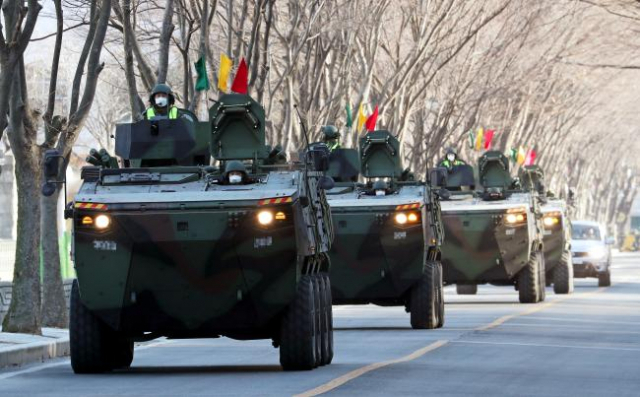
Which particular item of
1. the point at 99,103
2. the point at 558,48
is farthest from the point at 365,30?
the point at 99,103

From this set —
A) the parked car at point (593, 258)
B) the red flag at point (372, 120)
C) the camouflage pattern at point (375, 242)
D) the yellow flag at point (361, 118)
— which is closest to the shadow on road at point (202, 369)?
the camouflage pattern at point (375, 242)

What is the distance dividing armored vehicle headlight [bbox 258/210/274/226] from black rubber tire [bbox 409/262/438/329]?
8.11 m

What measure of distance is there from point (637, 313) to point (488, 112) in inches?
1133

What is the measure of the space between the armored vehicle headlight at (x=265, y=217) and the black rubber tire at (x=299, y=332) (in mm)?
739

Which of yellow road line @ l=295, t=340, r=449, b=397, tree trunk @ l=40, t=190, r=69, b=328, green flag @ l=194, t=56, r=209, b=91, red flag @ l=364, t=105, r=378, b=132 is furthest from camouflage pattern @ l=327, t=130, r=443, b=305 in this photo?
red flag @ l=364, t=105, r=378, b=132

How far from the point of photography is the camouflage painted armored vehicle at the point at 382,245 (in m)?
22.5

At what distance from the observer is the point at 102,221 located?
1508 cm

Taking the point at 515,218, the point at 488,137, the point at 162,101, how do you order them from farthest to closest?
the point at 488,137 < the point at 515,218 < the point at 162,101

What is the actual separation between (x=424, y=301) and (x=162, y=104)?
23.2ft

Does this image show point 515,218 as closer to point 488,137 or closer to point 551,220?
point 551,220

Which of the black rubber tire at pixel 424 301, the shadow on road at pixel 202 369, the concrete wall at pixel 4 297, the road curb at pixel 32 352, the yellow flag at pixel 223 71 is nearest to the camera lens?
the shadow on road at pixel 202 369

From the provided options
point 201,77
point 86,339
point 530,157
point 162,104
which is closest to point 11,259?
point 201,77

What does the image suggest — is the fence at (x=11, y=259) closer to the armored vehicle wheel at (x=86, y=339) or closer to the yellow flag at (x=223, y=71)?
the yellow flag at (x=223, y=71)

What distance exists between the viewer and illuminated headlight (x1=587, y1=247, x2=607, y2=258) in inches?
1695
